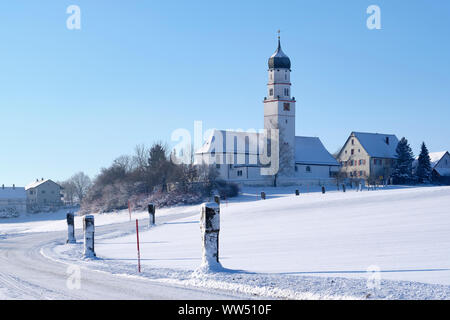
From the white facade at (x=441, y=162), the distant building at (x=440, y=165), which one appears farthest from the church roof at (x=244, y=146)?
the white facade at (x=441, y=162)

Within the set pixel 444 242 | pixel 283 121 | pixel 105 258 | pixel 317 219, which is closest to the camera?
pixel 444 242

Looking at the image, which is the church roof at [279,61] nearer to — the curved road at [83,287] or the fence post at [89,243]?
the fence post at [89,243]

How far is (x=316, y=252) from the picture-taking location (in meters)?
14.7

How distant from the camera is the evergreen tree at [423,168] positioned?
91.5 meters

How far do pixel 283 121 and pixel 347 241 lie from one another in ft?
243

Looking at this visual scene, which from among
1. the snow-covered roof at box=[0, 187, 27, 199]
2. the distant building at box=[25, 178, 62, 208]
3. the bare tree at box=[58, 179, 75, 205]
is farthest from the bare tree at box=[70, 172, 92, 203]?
the snow-covered roof at box=[0, 187, 27, 199]

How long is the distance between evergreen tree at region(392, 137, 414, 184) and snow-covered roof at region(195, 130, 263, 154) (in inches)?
866

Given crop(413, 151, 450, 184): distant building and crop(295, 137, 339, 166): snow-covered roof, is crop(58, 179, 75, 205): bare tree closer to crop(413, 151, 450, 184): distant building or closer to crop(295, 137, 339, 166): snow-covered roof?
crop(295, 137, 339, 166): snow-covered roof

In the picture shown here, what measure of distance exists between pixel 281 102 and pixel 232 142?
9.66 metres

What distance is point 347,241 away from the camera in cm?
1620

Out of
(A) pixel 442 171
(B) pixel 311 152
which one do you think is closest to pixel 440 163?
(A) pixel 442 171

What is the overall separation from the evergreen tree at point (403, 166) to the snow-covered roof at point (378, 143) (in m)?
8.31
